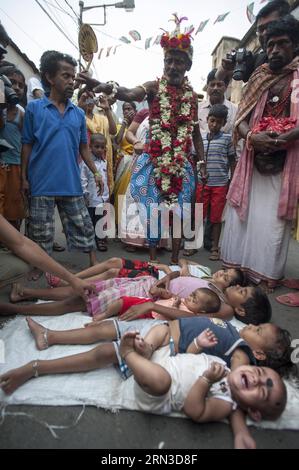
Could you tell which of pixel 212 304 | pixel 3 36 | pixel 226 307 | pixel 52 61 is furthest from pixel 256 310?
pixel 3 36

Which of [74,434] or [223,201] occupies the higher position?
[223,201]

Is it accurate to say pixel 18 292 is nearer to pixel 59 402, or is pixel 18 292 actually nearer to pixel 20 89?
pixel 59 402

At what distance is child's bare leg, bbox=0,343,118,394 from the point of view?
158cm

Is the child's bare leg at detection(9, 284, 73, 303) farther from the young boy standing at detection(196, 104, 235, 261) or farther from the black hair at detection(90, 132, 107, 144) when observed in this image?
the black hair at detection(90, 132, 107, 144)

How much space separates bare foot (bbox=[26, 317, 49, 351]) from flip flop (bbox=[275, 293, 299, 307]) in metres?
2.10

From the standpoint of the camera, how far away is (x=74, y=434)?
1369mm

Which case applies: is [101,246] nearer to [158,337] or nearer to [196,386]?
[158,337]

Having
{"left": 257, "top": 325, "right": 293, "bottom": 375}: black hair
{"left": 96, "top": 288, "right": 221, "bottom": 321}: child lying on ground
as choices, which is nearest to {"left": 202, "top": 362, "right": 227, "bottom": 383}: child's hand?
{"left": 257, "top": 325, "right": 293, "bottom": 375}: black hair

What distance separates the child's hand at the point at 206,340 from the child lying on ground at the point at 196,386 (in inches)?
2.9

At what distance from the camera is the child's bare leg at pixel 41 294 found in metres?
2.44

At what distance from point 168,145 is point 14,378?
2.68 m

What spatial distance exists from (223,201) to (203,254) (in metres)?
0.79

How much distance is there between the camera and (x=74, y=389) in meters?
1.59

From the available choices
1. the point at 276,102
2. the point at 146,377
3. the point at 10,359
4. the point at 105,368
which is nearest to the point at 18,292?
the point at 10,359
